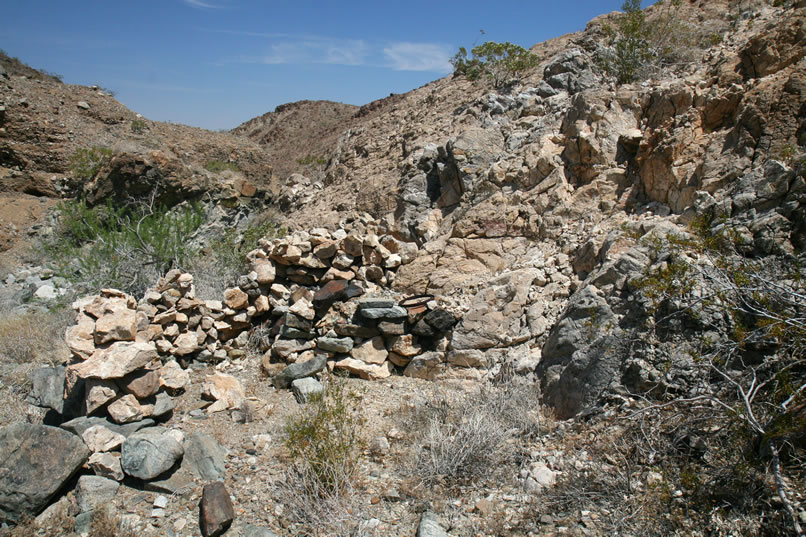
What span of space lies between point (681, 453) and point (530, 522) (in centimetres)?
118

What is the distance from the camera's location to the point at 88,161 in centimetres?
1231

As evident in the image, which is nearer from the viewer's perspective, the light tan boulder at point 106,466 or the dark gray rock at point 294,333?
the light tan boulder at point 106,466

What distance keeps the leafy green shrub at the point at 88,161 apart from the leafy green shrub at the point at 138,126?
82.0 inches

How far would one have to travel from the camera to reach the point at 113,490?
3705mm

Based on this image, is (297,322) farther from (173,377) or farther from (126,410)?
(126,410)

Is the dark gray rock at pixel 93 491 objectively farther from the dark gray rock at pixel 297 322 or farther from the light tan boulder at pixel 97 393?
the dark gray rock at pixel 297 322

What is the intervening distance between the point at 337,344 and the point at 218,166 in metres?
9.89

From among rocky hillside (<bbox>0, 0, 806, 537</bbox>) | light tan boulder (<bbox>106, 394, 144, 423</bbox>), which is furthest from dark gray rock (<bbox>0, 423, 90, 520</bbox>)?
light tan boulder (<bbox>106, 394, 144, 423</bbox>)

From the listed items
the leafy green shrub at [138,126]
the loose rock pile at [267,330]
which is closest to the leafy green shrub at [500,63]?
the loose rock pile at [267,330]

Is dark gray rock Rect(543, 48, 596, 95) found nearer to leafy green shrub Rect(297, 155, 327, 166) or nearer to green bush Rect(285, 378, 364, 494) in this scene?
green bush Rect(285, 378, 364, 494)

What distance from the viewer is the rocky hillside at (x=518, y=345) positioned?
3246 mm

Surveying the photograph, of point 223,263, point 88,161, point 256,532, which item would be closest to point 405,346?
point 256,532

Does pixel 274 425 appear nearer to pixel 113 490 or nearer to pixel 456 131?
pixel 113 490

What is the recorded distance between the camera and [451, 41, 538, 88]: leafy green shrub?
32.6 feet
